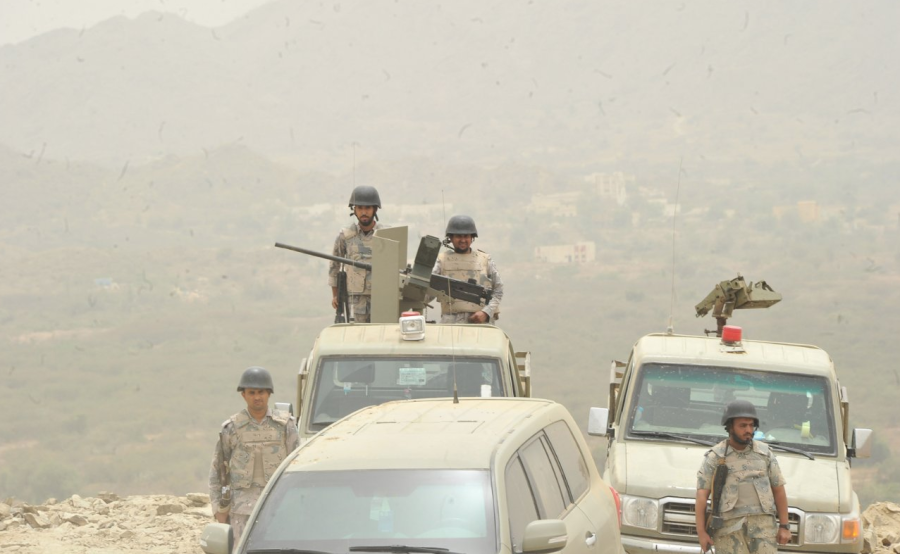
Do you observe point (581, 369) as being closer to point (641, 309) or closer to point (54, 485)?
point (641, 309)

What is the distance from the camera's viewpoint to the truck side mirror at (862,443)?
9.66 m

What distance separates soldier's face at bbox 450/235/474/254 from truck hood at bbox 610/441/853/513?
3.33 metres

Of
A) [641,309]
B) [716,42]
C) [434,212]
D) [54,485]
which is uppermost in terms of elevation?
[716,42]

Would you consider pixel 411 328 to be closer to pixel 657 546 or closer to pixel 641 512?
pixel 641 512

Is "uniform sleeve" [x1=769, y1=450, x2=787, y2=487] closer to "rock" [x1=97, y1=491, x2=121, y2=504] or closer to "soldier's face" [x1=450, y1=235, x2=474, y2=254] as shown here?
"soldier's face" [x1=450, y1=235, x2=474, y2=254]

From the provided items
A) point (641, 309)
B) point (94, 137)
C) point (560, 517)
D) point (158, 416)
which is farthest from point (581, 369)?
point (94, 137)

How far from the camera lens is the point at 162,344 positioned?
91750 mm

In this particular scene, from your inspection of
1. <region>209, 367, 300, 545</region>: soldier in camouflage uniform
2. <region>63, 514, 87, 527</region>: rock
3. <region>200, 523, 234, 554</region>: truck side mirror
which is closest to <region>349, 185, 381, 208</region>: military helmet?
<region>209, 367, 300, 545</region>: soldier in camouflage uniform

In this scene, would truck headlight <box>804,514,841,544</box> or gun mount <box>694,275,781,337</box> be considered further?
gun mount <box>694,275,781,337</box>

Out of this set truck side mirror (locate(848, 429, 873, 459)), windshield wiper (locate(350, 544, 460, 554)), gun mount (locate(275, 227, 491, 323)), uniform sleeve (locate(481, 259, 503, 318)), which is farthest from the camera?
uniform sleeve (locate(481, 259, 503, 318))

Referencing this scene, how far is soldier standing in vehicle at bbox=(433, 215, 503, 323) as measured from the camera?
41.5 ft

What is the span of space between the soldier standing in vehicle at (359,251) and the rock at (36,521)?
4.18m

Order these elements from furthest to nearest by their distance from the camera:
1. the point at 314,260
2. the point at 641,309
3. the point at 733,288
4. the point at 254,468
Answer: the point at 314,260, the point at 641,309, the point at 733,288, the point at 254,468

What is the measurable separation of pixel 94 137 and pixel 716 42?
76.5m
